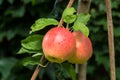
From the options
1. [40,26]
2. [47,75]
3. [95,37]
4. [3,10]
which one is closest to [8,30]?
[3,10]

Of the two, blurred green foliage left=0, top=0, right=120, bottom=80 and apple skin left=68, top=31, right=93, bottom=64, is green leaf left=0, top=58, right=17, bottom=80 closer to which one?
blurred green foliage left=0, top=0, right=120, bottom=80

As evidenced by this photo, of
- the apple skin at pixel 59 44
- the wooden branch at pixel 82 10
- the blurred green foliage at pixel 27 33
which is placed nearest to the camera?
the apple skin at pixel 59 44

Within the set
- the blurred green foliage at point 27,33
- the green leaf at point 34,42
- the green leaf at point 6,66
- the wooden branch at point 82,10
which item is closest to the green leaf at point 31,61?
the green leaf at point 34,42

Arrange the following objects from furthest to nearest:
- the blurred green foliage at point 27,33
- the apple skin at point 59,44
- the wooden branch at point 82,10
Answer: the blurred green foliage at point 27,33 < the wooden branch at point 82,10 < the apple skin at point 59,44

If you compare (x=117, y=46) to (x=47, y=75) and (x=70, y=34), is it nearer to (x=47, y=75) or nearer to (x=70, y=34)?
(x=47, y=75)

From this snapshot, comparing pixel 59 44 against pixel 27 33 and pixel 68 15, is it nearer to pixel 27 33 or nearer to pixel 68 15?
pixel 68 15

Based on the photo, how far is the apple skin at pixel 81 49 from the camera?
73 centimetres

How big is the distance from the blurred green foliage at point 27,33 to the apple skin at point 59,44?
59.3 inches

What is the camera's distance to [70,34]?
2.28 feet

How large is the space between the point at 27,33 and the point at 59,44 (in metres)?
1.75

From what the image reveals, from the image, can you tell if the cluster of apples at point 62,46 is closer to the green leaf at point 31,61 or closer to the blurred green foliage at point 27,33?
the green leaf at point 31,61

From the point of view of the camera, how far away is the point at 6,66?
2.35 metres

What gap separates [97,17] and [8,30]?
0.57 m

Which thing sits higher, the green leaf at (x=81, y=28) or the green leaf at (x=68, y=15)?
the green leaf at (x=68, y=15)
